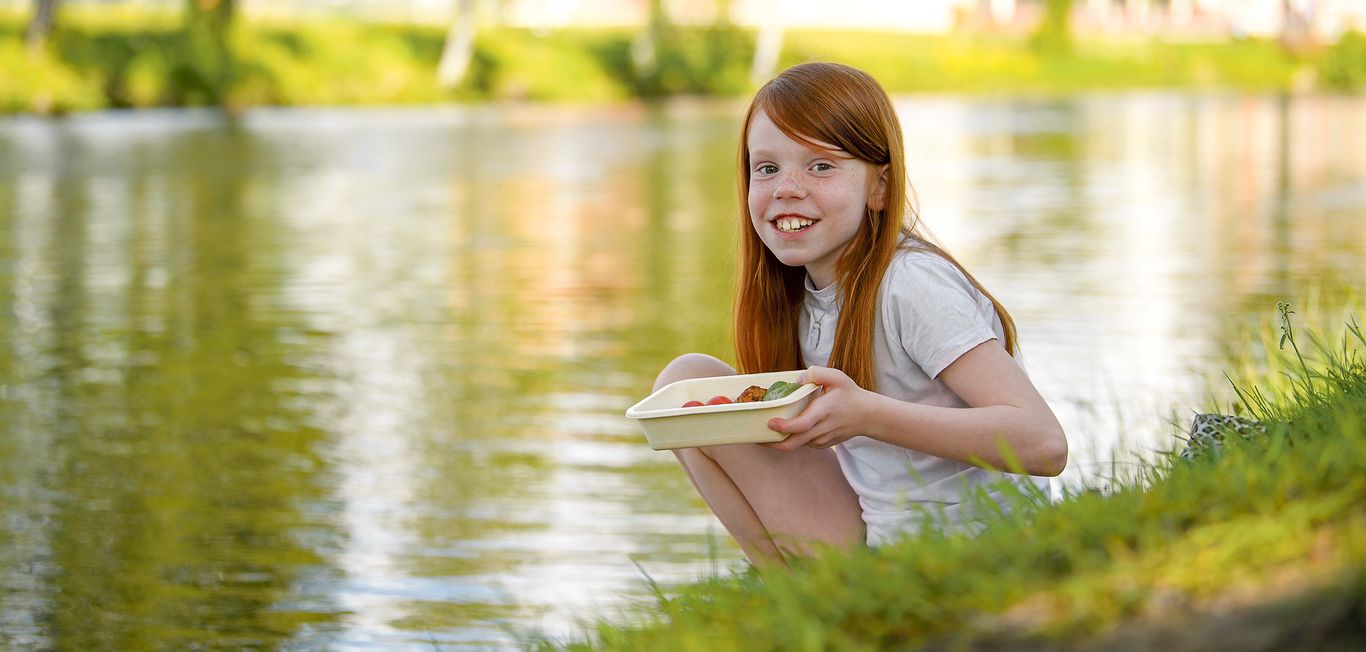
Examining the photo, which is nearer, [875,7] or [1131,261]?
[1131,261]

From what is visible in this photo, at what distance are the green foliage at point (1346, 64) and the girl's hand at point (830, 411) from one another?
5874 cm

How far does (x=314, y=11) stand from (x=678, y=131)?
35.9 meters

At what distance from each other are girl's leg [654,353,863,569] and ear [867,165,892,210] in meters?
0.53

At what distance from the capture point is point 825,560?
2.70 meters

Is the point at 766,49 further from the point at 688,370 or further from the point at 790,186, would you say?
the point at 790,186

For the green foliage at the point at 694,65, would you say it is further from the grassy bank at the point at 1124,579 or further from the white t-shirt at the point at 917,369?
the grassy bank at the point at 1124,579

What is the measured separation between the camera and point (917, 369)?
3453 mm

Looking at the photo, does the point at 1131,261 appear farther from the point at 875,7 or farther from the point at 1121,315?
the point at 875,7

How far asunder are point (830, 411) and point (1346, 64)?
59.8 metres

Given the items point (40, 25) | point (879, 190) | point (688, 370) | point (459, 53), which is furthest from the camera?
point (459, 53)

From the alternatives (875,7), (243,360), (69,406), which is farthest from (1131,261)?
(875,7)

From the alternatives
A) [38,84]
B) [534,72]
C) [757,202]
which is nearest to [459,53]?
[534,72]

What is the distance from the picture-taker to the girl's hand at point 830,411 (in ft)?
10.4

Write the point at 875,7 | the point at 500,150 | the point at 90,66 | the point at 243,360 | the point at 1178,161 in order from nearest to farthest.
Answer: the point at 243,360, the point at 1178,161, the point at 500,150, the point at 90,66, the point at 875,7
